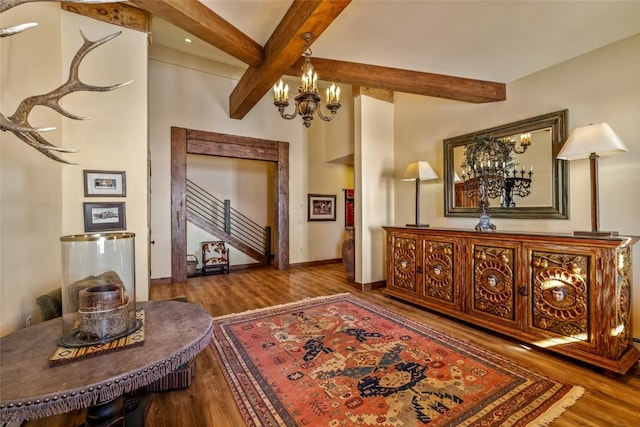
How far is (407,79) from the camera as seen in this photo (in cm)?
337

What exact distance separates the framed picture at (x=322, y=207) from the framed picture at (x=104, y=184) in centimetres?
424

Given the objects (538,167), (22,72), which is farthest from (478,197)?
(22,72)

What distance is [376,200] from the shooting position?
476 cm

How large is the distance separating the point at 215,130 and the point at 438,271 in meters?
4.76

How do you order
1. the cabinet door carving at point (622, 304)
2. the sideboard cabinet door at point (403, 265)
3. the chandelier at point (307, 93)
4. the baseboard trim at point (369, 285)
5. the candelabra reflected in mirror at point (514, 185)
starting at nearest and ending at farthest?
the cabinet door carving at point (622, 304), the chandelier at point (307, 93), the candelabra reflected in mirror at point (514, 185), the sideboard cabinet door at point (403, 265), the baseboard trim at point (369, 285)

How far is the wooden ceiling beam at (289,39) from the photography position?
2238mm

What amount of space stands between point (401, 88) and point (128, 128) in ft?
10.5

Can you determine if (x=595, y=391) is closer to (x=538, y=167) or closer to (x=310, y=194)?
(x=538, y=167)

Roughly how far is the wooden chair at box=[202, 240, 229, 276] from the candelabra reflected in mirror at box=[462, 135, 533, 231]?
486 centimetres

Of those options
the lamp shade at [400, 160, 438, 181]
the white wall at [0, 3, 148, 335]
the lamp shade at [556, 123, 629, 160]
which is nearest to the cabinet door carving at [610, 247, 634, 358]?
the lamp shade at [556, 123, 629, 160]

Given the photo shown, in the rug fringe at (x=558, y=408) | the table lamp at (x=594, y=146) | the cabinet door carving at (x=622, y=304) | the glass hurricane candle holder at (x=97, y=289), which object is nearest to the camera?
the glass hurricane candle holder at (x=97, y=289)

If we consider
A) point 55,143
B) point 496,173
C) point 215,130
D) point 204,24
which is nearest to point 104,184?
point 55,143

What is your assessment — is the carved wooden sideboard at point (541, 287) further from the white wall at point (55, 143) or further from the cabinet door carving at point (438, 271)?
the white wall at point (55, 143)

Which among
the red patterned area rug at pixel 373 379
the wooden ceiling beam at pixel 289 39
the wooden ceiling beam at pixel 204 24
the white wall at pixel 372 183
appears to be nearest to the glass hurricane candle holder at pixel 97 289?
the red patterned area rug at pixel 373 379
